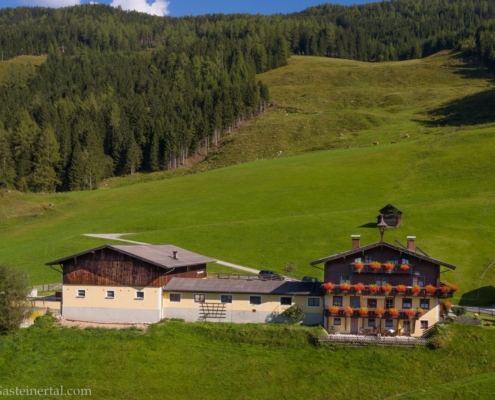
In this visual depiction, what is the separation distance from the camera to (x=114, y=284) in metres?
51.4

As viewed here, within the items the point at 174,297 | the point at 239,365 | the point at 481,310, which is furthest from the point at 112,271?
the point at 481,310

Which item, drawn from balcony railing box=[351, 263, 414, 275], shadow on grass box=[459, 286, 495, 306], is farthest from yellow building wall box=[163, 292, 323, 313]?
shadow on grass box=[459, 286, 495, 306]

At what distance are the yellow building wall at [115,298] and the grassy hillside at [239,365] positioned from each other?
148 inches

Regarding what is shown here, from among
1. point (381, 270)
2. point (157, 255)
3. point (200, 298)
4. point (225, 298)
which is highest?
point (381, 270)

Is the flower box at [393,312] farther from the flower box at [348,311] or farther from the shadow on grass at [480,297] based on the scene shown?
the shadow on grass at [480,297]

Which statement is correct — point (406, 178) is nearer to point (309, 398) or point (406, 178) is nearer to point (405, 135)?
point (405, 135)

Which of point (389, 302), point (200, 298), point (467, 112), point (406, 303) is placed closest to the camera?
point (406, 303)

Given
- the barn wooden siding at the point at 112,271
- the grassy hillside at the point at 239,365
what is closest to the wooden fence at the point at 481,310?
the grassy hillside at the point at 239,365

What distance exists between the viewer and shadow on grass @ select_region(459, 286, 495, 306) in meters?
56.4

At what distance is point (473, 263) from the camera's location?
211 ft

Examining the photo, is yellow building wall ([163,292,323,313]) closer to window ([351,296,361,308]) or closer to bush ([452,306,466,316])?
window ([351,296,361,308])

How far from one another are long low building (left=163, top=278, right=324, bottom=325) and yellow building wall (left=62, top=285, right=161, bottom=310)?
3.67ft

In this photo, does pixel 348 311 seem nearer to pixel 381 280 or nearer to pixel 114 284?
pixel 381 280

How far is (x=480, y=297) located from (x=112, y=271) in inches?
1330
